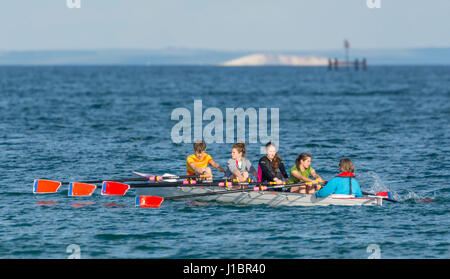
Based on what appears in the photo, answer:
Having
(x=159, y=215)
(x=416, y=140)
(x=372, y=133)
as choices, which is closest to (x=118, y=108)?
(x=372, y=133)

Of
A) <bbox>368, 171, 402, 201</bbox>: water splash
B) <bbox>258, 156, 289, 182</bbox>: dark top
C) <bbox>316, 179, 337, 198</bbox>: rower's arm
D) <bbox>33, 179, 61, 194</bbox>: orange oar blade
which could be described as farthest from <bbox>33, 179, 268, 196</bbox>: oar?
<bbox>368, 171, 402, 201</bbox>: water splash

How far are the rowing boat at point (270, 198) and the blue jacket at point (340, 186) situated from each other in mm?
144

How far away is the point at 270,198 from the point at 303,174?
47.7 inches

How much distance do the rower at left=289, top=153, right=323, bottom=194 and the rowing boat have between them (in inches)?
11.7

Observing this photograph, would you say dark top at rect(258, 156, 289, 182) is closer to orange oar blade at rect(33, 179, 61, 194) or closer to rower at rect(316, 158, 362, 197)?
rower at rect(316, 158, 362, 197)

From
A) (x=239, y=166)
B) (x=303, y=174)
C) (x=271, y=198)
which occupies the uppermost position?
(x=239, y=166)

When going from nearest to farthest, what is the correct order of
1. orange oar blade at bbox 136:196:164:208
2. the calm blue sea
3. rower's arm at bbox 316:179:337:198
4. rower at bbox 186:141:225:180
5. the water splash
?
the calm blue sea < rower's arm at bbox 316:179:337:198 < orange oar blade at bbox 136:196:164:208 < rower at bbox 186:141:225:180 < the water splash

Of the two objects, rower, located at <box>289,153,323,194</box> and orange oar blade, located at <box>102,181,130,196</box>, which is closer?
rower, located at <box>289,153,323,194</box>

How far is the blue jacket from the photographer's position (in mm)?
19828
